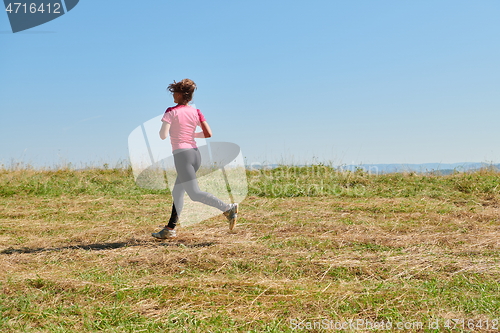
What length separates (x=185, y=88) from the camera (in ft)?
17.6

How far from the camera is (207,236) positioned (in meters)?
6.13

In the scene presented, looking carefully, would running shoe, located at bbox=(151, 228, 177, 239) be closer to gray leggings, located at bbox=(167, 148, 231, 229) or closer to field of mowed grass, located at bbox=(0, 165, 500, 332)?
field of mowed grass, located at bbox=(0, 165, 500, 332)

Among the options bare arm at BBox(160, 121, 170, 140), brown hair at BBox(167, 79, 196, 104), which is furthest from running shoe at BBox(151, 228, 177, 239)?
brown hair at BBox(167, 79, 196, 104)

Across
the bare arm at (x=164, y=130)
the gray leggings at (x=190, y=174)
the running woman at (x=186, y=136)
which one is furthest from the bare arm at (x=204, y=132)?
the bare arm at (x=164, y=130)

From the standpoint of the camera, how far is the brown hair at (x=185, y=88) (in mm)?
5352

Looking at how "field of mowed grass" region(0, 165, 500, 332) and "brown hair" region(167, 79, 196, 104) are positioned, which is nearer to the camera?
"field of mowed grass" region(0, 165, 500, 332)

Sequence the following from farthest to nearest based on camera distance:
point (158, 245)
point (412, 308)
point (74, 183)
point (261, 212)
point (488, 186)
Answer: point (74, 183) < point (488, 186) < point (261, 212) < point (158, 245) < point (412, 308)

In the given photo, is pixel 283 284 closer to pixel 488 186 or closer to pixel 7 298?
pixel 7 298

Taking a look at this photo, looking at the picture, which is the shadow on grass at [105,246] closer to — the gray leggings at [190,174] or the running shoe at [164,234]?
the running shoe at [164,234]

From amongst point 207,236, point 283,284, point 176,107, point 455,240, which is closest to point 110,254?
point 207,236

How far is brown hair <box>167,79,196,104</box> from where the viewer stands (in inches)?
211

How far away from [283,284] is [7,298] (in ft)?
7.66

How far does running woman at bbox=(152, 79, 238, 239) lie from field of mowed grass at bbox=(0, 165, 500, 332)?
0.59 meters

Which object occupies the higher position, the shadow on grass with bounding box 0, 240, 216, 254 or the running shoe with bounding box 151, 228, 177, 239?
the running shoe with bounding box 151, 228, 177, 239
